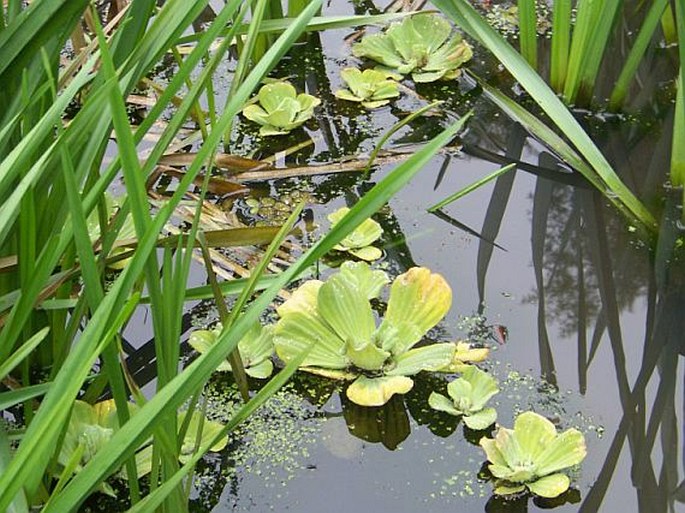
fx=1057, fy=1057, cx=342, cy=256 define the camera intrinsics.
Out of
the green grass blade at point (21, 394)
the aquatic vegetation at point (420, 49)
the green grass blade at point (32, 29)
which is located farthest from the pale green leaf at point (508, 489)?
the aquatic vegetation at point (420, 49)

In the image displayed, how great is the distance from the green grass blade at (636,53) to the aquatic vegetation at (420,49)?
0.27 metres

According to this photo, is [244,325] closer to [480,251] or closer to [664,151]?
[480,251]

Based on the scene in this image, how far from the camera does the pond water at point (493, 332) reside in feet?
3.48

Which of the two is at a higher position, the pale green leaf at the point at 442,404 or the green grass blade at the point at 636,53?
the green grass blade at the point at 636,53

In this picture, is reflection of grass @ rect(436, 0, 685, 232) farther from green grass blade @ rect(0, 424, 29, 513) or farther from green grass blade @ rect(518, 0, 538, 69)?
green grass blade @ rect(0, 424, 29, 513)

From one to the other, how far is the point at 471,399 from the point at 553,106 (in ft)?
1.52

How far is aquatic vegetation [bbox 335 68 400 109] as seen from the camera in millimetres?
1675

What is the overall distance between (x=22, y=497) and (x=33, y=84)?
42 centimetres

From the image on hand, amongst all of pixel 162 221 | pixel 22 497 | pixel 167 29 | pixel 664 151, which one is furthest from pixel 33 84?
pixel 664 151

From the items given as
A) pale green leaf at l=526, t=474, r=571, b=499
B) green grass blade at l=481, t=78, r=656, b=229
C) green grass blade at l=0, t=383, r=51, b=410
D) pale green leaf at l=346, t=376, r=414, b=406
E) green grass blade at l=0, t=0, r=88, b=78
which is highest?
green grass blade at l=0, t=0, r=88, b=78

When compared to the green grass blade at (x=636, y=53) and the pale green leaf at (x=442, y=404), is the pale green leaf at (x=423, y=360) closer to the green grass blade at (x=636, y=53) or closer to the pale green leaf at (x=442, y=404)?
the pale green leaf at (x=442, y=404)

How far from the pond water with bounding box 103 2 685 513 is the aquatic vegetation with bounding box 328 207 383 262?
3 cm

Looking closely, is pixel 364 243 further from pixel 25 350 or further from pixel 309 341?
pixel 25 350

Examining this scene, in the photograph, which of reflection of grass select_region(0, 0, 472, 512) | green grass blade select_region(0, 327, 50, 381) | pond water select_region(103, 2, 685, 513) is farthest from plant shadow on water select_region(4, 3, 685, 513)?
green grass blade select_region(0, 327, 50, 381)
